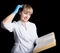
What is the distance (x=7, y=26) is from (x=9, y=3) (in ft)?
0.84

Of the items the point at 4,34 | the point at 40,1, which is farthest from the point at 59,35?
the point at 4,34

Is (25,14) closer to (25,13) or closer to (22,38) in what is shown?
(25,13)

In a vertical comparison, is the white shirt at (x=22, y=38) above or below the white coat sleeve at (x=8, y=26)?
below

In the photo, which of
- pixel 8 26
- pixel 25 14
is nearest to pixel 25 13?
pixel 25 14

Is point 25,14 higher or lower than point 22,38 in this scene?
higher

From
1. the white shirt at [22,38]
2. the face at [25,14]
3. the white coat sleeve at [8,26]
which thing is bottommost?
the white shirt at [22,38]

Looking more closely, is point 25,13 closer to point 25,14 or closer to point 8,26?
point 25,14

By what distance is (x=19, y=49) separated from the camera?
883 millimetres

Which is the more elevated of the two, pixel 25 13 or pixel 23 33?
pixel 25 13

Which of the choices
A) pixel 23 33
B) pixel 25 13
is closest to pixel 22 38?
pixel 23 33

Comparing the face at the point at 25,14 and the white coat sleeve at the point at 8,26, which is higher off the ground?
the face at the point at 25,14

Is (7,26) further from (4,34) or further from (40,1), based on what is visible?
(40,1)

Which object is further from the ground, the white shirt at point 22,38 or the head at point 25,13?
the head at point 25,13

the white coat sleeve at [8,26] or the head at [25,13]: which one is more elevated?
the head at [25,13]
